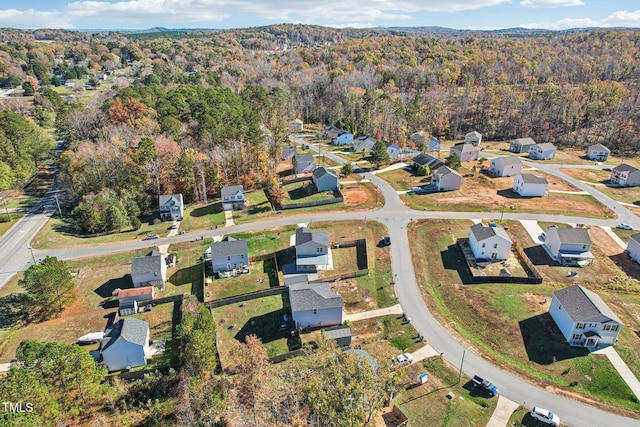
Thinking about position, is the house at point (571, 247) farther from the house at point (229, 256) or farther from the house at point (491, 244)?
the house at point (229, 256)

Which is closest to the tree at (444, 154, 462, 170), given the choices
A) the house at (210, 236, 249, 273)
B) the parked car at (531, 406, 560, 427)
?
the house at (210, 236, 249, 273)

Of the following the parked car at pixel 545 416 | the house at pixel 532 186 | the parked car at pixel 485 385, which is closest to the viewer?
the parked car at pixel 545 416

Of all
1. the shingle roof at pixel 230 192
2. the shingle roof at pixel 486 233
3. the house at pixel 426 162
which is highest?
the house at pixel 426 162

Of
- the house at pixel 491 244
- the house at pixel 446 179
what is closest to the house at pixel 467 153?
the house at pixel 446 179

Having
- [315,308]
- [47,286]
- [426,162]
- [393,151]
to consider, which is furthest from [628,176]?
[47,286]

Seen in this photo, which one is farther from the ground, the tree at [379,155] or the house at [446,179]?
the tree at [379,155]

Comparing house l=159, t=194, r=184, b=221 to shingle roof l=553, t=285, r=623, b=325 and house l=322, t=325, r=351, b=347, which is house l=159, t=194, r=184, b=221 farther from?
shingle roof l=553, t=285, r=623, b=325

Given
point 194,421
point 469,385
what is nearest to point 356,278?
point 469,385
